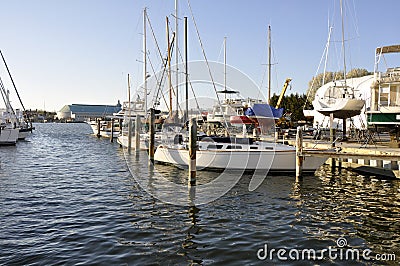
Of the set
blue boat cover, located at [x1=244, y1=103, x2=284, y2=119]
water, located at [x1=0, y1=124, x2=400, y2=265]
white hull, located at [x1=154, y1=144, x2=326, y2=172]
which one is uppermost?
blue boat cover, located at [x1=244, y1=103, x2=284, y2=119]

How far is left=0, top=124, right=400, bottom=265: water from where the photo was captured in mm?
10344

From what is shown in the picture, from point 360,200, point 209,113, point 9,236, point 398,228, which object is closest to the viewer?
point 9,236

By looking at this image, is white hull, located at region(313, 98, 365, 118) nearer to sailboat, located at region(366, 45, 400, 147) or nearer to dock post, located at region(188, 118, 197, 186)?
sailboat, located at region(366, 45, 400, 147)

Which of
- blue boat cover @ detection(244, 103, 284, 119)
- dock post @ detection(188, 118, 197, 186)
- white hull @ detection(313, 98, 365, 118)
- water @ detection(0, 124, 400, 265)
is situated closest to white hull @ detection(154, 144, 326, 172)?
water @ detection(0, 124, 400, 265)

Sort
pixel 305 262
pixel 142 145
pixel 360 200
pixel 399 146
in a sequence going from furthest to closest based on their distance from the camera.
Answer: pixel 142 145, pixel 399 146, pixel 360 200, pixel 305 262

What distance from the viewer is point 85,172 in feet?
85.6

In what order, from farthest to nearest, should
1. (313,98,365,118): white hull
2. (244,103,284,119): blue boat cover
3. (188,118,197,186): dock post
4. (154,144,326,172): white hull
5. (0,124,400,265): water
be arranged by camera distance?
1. (244,103,284,119): blue boat cover
2. (313,98,365,118): white hull
3. (154,144,326,172): white hull
4. (188,118,197,186): dock post
5. (0,124,400,265): water

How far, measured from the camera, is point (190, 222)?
13305 millimetres

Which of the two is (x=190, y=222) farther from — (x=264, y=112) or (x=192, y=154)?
(x=264, y=112)

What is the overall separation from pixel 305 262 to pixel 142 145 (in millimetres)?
28994

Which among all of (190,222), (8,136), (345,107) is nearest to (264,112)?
(345,107)

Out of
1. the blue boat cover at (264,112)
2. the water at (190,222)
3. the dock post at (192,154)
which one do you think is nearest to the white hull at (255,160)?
the water at (190,222)

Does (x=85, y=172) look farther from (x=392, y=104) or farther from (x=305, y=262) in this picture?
(x=392, y=104)

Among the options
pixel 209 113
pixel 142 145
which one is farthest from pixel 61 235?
pixel 209 113
